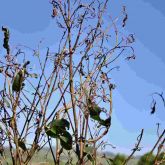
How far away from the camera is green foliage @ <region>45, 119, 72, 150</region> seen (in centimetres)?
204

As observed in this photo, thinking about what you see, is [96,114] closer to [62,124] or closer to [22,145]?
[62,124]

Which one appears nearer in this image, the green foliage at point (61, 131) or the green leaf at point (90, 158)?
the green foliage at point (61, 131)

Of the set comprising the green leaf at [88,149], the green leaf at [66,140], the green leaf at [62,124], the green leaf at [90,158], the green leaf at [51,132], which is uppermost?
the green leaf at [62,124]

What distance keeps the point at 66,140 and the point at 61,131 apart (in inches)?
2.2

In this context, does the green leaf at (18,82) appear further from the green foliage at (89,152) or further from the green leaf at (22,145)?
the green foliage at (89,152)

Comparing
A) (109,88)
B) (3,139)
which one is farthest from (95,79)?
(3,139)

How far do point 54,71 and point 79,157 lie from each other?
0.56 m

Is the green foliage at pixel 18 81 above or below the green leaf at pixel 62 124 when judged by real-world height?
above

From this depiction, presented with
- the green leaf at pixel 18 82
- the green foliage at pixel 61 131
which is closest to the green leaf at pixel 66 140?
the green foliage at pixel 61 131

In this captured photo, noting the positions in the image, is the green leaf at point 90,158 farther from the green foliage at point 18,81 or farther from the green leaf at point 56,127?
the green foliage at point 18,81

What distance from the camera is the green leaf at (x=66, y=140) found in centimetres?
206

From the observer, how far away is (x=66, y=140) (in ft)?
6.74

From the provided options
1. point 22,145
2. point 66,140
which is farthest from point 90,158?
point 22,145

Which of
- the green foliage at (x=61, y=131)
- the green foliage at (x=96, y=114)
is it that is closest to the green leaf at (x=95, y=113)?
the green foliage at (x=96, y=114)
